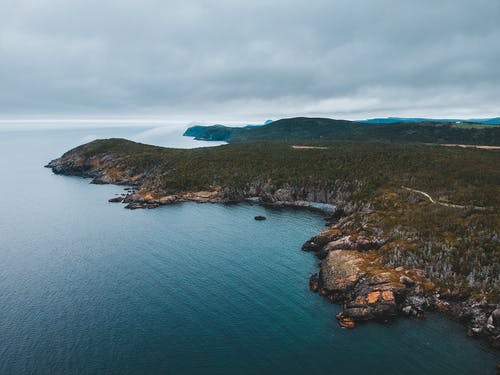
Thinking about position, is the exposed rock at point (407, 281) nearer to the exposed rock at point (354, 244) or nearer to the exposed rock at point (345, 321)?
the exposed rock at point (345, 321)

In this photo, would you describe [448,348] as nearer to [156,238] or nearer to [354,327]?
[354,327]

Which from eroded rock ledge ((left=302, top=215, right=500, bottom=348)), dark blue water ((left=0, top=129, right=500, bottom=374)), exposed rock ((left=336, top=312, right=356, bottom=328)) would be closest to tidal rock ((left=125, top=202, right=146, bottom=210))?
dark blue water ((left=0, top=129, right=500, bottom=374))

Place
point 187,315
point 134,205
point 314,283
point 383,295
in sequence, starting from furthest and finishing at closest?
1. point 134,205
2. point 314,283
3. point 383,295
4. point 187,315

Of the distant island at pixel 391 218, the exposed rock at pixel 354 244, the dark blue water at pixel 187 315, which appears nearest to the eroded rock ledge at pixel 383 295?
the distant island at pixel 391 218

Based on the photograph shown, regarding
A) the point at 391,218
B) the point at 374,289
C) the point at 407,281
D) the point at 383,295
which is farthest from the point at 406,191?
the point at 383,295

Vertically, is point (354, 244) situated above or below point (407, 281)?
above

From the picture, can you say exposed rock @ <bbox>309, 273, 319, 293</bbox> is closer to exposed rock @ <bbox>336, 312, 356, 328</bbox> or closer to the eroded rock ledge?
the eroded rock ledge

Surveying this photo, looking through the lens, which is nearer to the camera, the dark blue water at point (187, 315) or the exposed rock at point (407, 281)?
the dark blue water at point (187, 315)

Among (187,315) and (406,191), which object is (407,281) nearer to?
(187,315)
